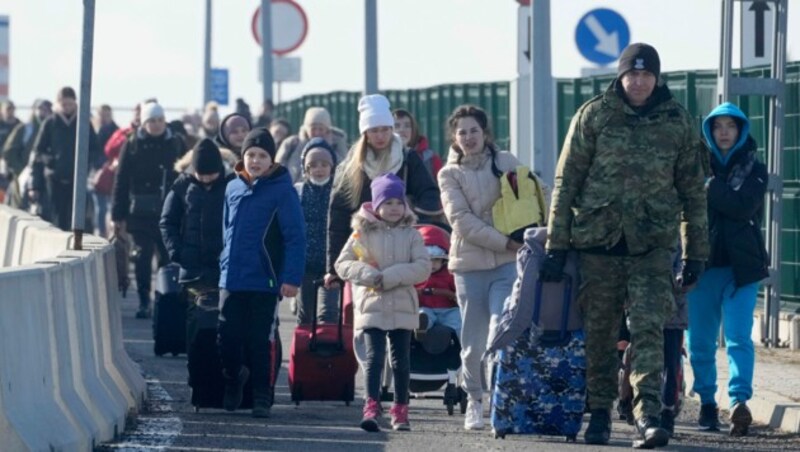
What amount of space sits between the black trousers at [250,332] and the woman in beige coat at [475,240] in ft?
3.86

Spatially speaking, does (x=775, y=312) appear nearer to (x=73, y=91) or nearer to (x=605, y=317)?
(x=605, y=317)

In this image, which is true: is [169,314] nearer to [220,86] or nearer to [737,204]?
[737,204]

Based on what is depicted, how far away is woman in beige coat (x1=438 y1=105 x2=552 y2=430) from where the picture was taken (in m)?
14.4

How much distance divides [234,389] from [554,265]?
2.62m

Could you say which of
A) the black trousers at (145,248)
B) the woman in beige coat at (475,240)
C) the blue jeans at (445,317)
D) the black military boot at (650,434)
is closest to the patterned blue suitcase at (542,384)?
the black military boot at (650,434)

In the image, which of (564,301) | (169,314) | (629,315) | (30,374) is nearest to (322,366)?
(564,301)

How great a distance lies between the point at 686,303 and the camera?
1412 cm

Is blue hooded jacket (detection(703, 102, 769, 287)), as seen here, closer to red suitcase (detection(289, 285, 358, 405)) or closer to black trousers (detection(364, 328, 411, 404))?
black trousers (detection(364, 328, 411, 404))

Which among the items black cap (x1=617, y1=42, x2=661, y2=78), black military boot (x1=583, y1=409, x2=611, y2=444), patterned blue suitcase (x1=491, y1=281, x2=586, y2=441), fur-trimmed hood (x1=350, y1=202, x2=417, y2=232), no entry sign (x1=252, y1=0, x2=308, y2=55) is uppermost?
no entry sign (x1=252, y1=0, x2=308, y2=55)

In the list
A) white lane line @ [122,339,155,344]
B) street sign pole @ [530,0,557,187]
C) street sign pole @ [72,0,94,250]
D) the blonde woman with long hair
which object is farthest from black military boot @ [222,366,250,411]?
street sign pole @ [530,0,557,187]

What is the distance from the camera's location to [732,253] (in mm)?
14609

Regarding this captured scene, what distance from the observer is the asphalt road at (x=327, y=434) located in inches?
523

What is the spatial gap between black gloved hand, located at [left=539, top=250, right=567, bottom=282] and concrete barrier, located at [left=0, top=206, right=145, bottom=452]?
238 centimetres

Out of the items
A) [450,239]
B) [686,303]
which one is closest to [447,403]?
[450,239]
